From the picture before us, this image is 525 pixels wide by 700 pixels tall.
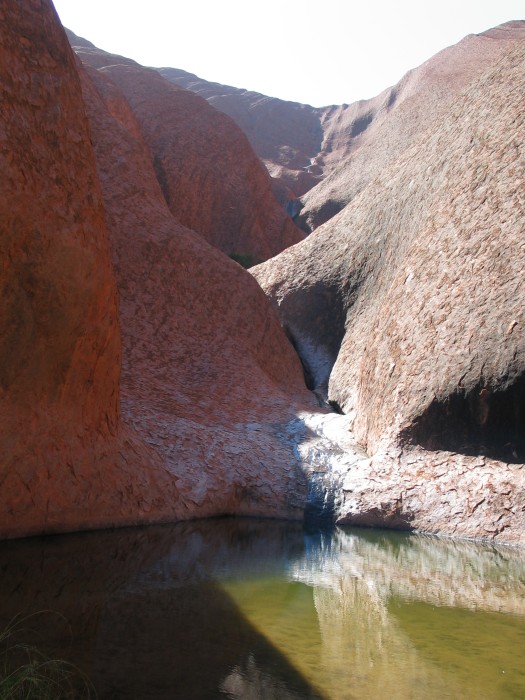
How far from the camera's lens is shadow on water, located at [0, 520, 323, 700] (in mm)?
4355

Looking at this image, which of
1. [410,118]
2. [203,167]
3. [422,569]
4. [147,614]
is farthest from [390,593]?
[410,118]

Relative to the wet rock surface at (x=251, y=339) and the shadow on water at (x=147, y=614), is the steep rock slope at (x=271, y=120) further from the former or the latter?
the shadow on water at (x=147, y=614)

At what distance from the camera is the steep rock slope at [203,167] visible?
89.6ft

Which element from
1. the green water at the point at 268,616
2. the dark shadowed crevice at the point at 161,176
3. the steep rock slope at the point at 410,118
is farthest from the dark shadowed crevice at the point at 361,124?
the green water at the point at 268,616

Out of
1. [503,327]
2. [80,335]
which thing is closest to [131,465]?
[80,335]

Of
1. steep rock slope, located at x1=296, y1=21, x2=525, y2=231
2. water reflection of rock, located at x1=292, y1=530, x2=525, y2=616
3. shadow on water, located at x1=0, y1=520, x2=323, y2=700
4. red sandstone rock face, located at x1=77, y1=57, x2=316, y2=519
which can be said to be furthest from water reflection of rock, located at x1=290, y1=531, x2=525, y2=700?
steep rock slope, located at x1=296, y1=21, x2=525, y2=231

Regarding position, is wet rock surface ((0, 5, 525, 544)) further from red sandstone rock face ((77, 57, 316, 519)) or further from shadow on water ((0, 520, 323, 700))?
shadow on water ((0, 520, 323, 700))

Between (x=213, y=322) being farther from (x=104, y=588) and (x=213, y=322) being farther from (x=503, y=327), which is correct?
(x=104, y=588)

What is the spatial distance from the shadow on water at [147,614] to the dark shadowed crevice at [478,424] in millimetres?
3372

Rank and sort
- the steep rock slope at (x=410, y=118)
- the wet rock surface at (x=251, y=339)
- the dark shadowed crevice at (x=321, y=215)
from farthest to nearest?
1. the dark shadowed crevice at (x=321, y=215)
2. the steep rock slope at (x=410, y=118)
3. the wet rock surface at (x=251, y=339)

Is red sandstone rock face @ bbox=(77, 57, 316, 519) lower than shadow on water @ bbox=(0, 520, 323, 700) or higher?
higher

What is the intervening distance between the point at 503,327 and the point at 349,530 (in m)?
3.56

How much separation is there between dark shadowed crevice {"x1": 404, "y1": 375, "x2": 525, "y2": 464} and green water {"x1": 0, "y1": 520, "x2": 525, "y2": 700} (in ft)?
6.28

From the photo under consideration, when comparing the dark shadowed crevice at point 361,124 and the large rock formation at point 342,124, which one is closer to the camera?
the large rock formation at point 342,124
